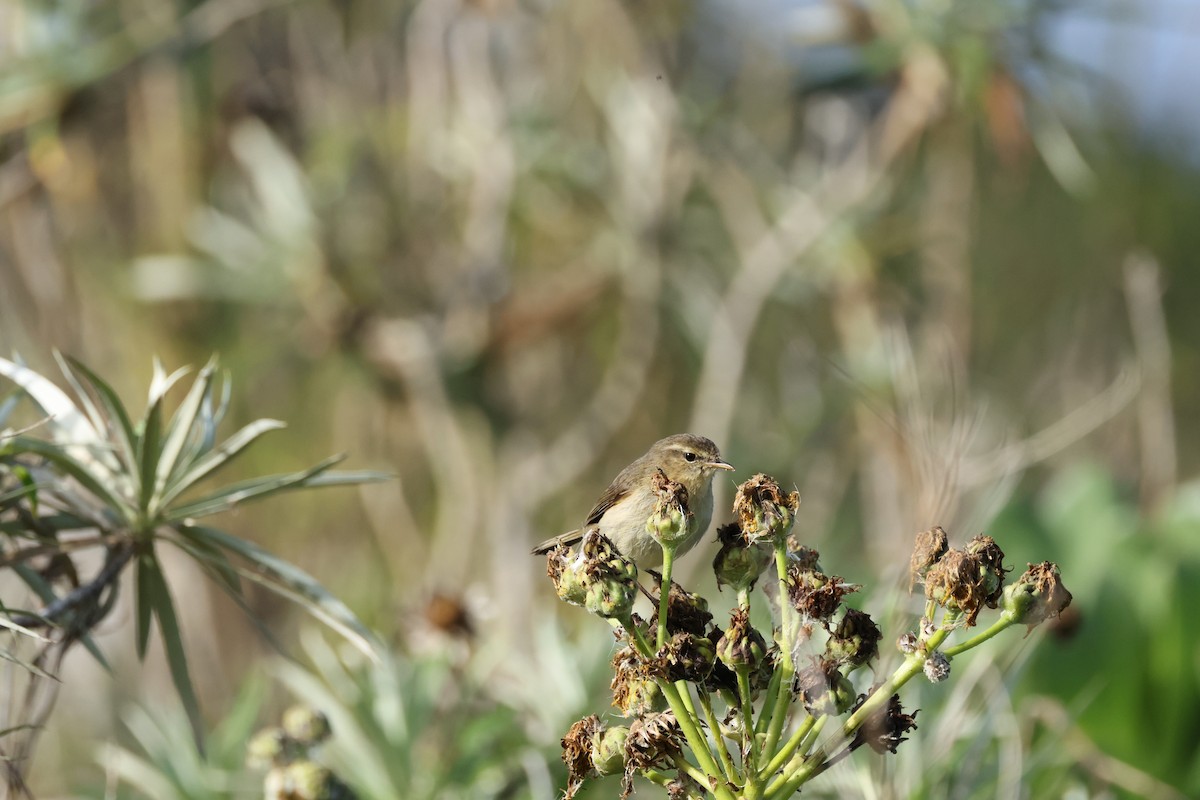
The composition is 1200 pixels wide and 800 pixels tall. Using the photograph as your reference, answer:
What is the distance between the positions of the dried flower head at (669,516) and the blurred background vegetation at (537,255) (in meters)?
1.92

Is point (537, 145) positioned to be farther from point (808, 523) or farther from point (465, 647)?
point (465, 647)

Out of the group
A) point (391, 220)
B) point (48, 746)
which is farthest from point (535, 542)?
point (48, 746)

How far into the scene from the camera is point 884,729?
1.29m

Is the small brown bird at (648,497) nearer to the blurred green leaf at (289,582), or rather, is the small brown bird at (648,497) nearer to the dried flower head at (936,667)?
the blurred green leaf at (289,582)

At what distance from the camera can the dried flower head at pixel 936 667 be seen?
1224 mm

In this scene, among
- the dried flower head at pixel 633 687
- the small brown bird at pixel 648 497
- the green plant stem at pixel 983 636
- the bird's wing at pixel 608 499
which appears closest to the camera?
the green plant stem at pixel 983 636

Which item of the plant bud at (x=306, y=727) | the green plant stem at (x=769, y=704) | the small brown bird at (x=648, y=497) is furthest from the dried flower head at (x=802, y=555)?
the small brown bird at (x=648, y=497)

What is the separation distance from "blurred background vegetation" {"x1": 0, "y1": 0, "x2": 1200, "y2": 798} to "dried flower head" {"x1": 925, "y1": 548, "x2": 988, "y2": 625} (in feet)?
6.91

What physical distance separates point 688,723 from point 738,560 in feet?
0.80

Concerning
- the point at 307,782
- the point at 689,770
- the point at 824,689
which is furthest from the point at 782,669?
the point at 307,782

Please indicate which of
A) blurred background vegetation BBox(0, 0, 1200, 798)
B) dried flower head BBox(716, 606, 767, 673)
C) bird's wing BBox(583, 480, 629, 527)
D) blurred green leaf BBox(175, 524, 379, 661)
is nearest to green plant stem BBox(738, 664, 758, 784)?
dried flower head BBox(716, 606, 767, 673)

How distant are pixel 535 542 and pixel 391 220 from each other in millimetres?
1798

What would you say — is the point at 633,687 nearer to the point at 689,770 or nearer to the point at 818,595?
the point at 689,770

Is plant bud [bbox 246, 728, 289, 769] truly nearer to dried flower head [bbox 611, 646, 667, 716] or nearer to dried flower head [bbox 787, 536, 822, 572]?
dried flower head [bbox 611, 646, 667, 716]
